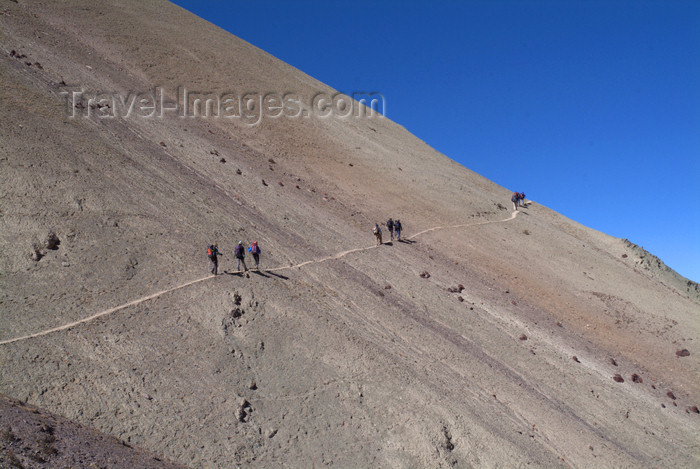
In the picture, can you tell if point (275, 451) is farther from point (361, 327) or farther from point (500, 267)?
point (500, 267)

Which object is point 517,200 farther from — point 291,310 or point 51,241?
point 51,241

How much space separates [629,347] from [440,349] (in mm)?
13973

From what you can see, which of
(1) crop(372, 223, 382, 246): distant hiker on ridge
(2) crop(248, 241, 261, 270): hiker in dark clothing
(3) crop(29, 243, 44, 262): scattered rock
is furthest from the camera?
(1) crop(372, 223, 382, 246): distant hiker on ridge

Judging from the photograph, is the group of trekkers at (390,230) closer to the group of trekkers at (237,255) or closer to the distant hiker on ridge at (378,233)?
the distant hiker on ridge at (378,233)

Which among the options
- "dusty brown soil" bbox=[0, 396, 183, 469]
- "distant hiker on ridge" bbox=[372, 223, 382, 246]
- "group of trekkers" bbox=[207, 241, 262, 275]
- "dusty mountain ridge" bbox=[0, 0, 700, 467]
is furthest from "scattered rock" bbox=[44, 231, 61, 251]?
"distant hiker on ridge" bbox=[372, 223, 382, 246]

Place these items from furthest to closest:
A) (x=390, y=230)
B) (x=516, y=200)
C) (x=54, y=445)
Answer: (x=516, y=200) → (x=390, y=230) → (x=54, y=445)

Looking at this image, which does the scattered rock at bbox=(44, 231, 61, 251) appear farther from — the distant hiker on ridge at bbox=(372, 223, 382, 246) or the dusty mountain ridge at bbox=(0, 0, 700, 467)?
the distant hiker on ridge at bbox=(372, 223, 382, 246)

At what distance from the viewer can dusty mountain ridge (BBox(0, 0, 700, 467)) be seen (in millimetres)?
15422

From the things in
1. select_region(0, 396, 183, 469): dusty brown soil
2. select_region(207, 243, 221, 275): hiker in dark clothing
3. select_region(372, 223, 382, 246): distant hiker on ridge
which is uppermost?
select_region(372, 223, 382, 246): distant hiker on ridge

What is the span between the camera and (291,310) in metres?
20.1

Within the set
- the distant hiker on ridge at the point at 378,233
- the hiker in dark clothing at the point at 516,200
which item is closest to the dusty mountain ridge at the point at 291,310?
the distant hiker on ridge at the point at 378,233

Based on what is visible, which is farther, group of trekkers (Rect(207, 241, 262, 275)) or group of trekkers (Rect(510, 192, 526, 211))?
group of trekkers (Rect(510, 192, 526, 211))

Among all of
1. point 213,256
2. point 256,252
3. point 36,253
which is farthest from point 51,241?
point 256,252

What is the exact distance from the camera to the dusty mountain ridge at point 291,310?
1542cm
